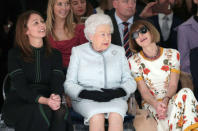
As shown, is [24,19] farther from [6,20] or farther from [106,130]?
[6,20]

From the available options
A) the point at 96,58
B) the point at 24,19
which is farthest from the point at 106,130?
the point at 24,19

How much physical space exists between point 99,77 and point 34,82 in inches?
25.9

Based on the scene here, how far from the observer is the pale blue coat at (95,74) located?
3873 millimetres

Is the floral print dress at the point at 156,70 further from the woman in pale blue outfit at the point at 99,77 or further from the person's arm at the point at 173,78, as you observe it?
the woman in pale blue outfit at the point at 99,77

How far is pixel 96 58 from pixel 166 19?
5.23 ft

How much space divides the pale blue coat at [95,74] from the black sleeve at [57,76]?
7 centimetres

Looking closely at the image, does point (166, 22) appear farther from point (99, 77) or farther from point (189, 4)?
point (99, 77)

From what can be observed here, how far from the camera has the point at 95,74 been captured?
3.96 metres

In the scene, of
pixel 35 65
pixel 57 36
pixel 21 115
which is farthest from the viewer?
pixel 57 36

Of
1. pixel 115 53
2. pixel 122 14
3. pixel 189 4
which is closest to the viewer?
pixel 115 53

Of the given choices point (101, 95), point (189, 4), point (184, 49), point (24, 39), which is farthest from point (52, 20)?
point (189, 4)

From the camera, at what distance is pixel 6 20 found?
566cm

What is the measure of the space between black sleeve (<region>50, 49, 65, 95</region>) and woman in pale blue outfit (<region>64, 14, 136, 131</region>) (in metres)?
0.07

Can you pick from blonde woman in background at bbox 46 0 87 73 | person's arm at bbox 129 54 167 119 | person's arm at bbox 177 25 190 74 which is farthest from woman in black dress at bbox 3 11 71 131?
person's arm at bbox 177 25 190 74
